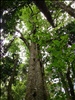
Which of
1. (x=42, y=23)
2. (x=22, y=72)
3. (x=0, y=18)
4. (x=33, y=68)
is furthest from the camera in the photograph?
(x=22, y=72)

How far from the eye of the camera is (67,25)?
958 cm

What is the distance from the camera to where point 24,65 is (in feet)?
58.5

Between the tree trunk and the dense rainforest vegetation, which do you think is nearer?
the dense rainforest vegetation

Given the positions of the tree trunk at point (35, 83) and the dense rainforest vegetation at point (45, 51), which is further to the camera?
the tree trunk at point (35, 83)

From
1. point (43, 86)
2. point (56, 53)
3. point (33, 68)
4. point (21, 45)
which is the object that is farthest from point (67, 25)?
point (21, 45)

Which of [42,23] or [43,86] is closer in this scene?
[43,86]

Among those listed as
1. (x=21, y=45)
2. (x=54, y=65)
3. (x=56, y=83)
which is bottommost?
(x=56, y=83)

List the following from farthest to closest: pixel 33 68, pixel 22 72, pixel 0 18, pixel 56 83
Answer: pixel 22 72 → pixel 33 68 → pixel 56 83 → pixel 0 18

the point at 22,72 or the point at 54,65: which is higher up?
the point at 22,72

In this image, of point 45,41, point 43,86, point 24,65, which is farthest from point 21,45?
point 45,41

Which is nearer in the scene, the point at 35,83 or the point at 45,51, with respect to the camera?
the point at 45,51

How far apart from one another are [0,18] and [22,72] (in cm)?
1455

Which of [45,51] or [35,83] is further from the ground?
[45,51]

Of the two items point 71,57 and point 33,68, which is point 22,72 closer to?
point 33,68
